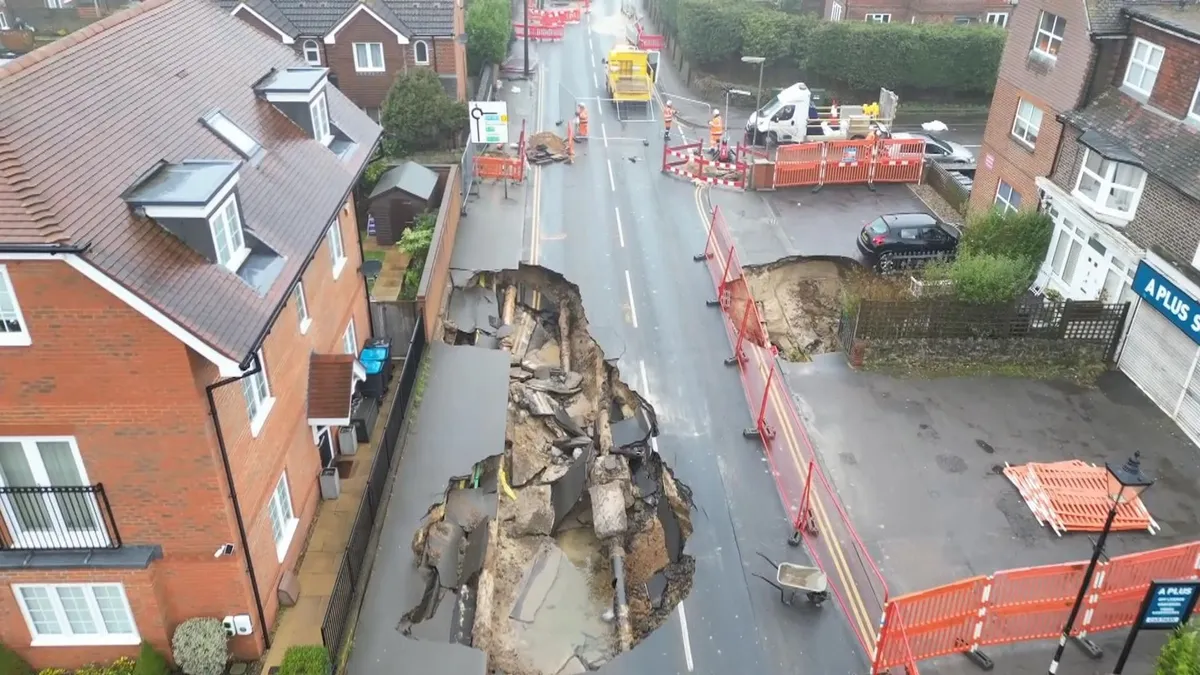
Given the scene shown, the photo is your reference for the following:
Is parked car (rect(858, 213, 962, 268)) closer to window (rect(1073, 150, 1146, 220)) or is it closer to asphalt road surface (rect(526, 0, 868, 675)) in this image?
window (rect(1073, 150, 1146, 220))

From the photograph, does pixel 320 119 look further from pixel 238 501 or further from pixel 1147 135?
pixel 1147 135

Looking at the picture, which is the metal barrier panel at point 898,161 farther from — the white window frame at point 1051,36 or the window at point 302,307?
the window at point 302,307

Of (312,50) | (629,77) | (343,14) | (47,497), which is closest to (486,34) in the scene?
(629,77)

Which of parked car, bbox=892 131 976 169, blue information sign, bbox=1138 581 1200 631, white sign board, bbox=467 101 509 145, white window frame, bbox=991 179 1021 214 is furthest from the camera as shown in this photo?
parked car, bbox=892 131 976 169

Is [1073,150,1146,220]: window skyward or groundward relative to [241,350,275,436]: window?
skyward

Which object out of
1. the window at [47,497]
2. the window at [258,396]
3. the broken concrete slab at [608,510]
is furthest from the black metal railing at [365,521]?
the broken concrete slab at [608,510]

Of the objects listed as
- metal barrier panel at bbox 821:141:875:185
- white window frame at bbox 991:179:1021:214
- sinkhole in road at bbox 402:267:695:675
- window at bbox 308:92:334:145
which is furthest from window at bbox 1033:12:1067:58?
window at bbox 308:92:334:145

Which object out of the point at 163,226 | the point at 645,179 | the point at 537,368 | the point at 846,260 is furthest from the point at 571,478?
the point at 645,179

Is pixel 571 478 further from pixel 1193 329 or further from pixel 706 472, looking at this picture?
pixel 1193 329
